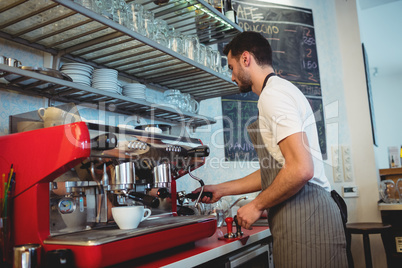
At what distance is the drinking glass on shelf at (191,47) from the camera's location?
2.04 m

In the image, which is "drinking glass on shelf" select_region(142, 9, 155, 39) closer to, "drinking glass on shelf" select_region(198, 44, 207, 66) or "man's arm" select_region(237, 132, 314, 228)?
"drinking glass on shelf" select_region(198, 44, 207, 66)

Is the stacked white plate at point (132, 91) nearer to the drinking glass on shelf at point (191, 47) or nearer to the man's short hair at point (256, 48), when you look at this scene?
the drinking glass on shelf at point (191, 47)

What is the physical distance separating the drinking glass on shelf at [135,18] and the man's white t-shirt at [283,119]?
2.11ft

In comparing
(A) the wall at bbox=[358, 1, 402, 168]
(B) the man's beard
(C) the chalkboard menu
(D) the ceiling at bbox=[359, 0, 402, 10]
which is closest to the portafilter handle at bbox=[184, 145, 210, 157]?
(B) the man's beard

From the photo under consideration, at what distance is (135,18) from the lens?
65.5 inches

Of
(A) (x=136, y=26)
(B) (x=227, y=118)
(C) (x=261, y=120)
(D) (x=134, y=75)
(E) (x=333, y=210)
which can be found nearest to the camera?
(E) (x=333, y=210)

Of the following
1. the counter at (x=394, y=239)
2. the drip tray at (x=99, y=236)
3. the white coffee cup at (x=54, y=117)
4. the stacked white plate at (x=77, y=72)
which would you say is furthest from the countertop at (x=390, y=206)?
the white coffee cup at (x=54, y=117)

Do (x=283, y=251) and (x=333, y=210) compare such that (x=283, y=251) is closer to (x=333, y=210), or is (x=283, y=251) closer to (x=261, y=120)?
(x=333, y=210)

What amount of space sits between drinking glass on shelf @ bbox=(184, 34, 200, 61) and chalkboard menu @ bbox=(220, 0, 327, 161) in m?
0.82

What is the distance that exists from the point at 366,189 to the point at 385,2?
2127mm

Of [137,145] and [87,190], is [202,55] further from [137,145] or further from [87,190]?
[87,190]

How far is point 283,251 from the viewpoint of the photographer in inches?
56.1

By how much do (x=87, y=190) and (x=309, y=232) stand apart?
827 mm

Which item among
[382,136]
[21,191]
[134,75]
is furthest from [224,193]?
[382,136]
